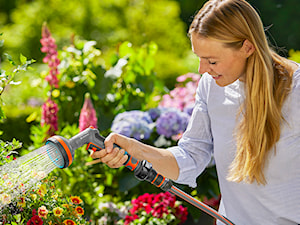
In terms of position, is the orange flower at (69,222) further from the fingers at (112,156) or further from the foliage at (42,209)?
the fingers at (112,156)

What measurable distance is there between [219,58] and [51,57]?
5.13ft

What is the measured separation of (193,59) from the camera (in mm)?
4594

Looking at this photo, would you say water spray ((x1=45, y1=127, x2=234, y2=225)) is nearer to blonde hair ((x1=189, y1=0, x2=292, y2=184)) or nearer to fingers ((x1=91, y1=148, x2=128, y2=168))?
fingers ((x1=91, y1=148, x2=128, y2=168))

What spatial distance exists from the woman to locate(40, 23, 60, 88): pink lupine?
4.36 feet

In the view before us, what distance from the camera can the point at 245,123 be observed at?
1.56 m

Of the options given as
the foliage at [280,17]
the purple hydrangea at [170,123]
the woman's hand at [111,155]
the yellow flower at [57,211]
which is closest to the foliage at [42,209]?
the yellow flower at [57,211]

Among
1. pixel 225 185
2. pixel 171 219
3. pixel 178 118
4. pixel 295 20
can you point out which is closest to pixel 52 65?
pixel 178 118

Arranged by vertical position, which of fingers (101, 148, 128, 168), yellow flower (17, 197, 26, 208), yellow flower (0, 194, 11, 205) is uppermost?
fingers (101, 148, 128, 168)

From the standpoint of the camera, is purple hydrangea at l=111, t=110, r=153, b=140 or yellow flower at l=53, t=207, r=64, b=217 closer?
yellow flower at l=53, t=207, r=64, b=217

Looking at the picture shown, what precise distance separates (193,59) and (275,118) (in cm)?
316

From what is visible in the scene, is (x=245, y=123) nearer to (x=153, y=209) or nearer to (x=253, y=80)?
(x=253, y=80)

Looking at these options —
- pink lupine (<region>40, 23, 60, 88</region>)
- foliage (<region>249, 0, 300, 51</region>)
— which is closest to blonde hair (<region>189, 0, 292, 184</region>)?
pink lupine (<region>40, 23, 60, 88</region>)

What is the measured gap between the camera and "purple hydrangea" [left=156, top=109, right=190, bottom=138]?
2627 mm

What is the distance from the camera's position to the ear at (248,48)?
146 centimetres
